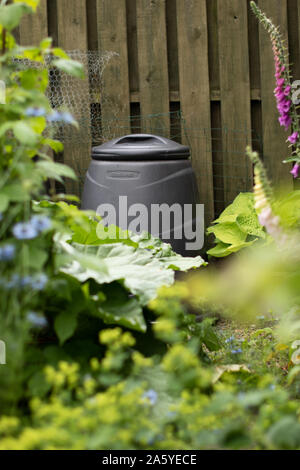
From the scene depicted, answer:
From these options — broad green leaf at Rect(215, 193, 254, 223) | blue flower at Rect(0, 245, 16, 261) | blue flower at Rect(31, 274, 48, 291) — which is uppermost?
blue flower at Rect(0, 245, 16, 261)

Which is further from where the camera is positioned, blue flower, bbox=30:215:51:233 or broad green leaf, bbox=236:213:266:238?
broad green leaf, bbox=236:213:266:238

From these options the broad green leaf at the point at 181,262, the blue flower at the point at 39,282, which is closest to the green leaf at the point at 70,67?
the blue flower at the point at 39,282

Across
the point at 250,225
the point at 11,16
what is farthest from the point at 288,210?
the point at 250,225

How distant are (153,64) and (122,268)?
2.17m

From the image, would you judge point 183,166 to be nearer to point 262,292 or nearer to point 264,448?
point 264,448

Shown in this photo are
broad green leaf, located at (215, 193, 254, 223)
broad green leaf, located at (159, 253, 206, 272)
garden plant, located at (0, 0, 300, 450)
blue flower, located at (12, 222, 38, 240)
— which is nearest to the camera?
garden plant, located at (0, 0, 300, 450)

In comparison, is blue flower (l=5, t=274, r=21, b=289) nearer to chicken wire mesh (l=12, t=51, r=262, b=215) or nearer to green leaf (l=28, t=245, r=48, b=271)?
green leaf (l=28, t=245, r=48, b=271)

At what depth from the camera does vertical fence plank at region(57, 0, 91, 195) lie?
3.78 meters

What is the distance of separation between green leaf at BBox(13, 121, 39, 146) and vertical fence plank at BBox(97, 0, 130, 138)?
247 centimetres

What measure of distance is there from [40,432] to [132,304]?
539 mm

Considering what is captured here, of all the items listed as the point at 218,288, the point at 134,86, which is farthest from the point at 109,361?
the point at 134,86

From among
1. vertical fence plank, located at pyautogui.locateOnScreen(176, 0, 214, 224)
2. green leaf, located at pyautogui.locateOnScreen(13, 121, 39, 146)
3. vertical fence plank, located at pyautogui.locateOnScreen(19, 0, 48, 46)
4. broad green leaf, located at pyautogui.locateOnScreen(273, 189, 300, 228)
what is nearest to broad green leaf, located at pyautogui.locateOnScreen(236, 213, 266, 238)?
vertical fence plank, located at pyautogui.locateOnScreen(176, 0, 214, 224)

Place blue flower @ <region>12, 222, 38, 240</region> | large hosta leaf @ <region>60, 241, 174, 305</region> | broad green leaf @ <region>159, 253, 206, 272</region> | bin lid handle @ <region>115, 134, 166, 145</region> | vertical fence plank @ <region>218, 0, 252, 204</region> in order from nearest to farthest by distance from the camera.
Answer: blue flower @ <region>12, 222, 38, 240</region> < large hosta leaf @ <region>60, 241, 174, 305</region> < broad green leaf @ <region>159, 253, 206, 272</region> < bin lid handle @ <region>115, 134, 166, 145</region> < vertical fence plank @ <region>218, 0, 252, 204</region>

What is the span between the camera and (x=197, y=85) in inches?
147
